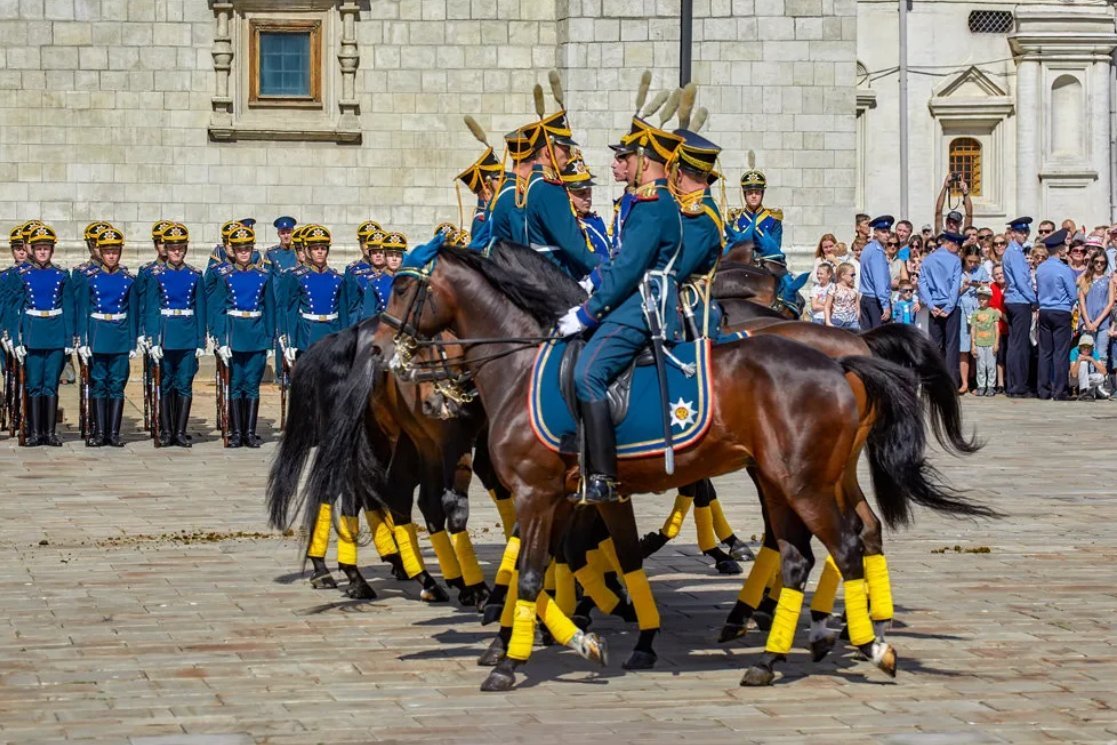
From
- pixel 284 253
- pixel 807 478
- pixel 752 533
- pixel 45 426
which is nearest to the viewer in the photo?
pixel 807 478

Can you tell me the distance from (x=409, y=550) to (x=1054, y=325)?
13.9m

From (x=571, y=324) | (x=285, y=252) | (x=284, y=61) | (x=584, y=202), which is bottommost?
(x=571, y=324)

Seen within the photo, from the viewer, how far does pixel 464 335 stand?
946cm

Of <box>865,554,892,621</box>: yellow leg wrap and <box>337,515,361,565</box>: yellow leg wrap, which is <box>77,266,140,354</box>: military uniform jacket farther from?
<box>865,554,892,621</box>: yellow leg wrap

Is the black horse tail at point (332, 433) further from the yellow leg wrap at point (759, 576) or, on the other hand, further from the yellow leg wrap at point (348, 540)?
the yellow leg wrap at point (759, 576)

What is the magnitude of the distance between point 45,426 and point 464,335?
1007 cm

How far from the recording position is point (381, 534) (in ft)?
37.7

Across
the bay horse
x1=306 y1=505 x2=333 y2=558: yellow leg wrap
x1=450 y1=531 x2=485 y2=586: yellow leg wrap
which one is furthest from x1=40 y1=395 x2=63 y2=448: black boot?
the bay horse

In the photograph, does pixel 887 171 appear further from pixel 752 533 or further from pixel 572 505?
pixel 572 505

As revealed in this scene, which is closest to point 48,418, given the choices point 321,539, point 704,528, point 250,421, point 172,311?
point 172,311

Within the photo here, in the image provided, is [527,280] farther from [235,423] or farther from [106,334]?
[106,334]

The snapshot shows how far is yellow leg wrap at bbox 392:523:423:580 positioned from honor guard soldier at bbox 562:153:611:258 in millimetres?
1786

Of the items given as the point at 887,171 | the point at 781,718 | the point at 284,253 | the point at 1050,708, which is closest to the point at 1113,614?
the point at 1050,708

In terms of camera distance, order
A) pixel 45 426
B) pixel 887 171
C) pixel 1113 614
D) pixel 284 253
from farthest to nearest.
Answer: pixel 887 171
pixel 284 253
pixel 45 426
pixel 1113 614
